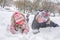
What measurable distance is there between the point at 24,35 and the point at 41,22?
196 mm

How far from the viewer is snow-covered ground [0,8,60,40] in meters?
1.33

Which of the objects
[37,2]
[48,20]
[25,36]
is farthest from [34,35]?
[37,2]

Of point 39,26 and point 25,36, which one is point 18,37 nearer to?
point 25,36

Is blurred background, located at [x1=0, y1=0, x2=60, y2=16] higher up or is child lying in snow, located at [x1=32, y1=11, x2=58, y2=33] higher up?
blurred background, located at [x1=0, y1=0, x2=60, y2=16]

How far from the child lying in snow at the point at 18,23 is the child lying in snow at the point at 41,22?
0.27ft

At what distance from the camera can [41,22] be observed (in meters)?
1.40

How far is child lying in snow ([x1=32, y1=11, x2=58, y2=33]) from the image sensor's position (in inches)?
54.7

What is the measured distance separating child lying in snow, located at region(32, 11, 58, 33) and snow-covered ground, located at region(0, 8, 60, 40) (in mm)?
30

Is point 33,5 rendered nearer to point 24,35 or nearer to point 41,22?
point 41,22

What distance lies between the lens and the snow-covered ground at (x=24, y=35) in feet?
4.36

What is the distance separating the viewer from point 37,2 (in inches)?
55.1

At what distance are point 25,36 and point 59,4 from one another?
430 millimetres

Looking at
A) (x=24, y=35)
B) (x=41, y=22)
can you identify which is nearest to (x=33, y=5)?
(x=41, y=22)

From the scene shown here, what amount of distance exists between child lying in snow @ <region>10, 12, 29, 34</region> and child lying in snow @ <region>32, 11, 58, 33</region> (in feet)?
0.27
